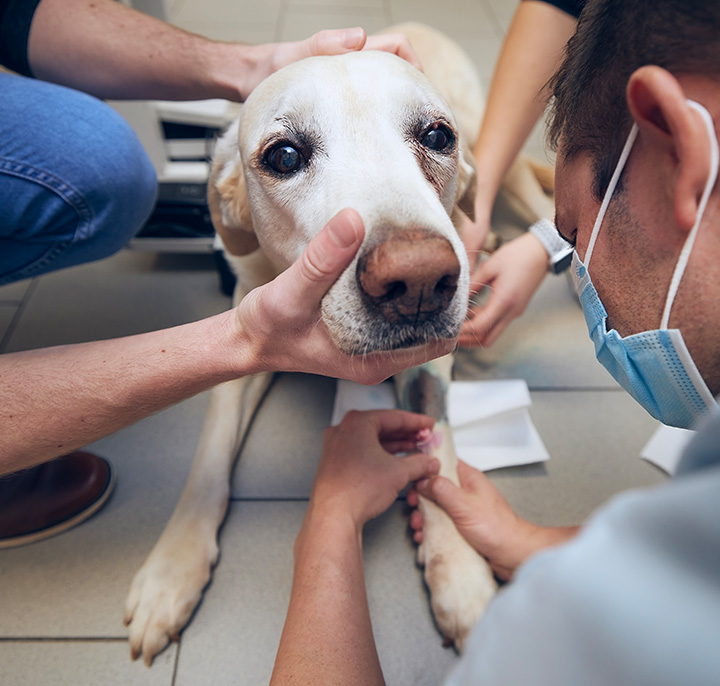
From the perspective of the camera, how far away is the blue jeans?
3.57ft

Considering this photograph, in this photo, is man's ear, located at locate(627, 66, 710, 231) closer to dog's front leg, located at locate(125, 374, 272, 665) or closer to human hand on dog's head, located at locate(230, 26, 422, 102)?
human hand on dog's head, located at locate(230, 26, 422, 102)

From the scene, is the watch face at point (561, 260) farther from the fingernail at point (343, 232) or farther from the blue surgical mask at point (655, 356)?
the fingernail at point (343, 232)

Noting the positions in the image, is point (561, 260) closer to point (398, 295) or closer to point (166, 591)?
point (398, 295)

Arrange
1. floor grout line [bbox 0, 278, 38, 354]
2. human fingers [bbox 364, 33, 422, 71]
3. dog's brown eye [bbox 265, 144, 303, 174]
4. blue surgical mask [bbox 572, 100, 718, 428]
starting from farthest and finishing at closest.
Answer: floor grout line [bbox 0, 278, 38, 354] → human fingers [bbox 364, 33, 422, 71] → dog's brown eye [bbox 265, 144, 303, 174] → blue surgical mask [bbox 572, 100, 718, 428]

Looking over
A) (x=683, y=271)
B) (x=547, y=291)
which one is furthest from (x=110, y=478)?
(x=547, y=291)

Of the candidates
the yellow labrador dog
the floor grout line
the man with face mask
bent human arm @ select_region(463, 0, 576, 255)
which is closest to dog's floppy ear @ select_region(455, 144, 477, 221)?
the yellow labrador dog

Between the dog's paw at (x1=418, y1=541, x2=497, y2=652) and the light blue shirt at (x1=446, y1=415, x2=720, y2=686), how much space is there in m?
0.75

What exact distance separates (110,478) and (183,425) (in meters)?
0.24

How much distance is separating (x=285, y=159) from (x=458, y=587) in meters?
0.93

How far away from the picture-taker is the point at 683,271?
0.59 metres

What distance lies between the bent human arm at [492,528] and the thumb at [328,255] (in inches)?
25.3

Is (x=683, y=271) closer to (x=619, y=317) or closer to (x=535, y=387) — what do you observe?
(x=619, y=317)

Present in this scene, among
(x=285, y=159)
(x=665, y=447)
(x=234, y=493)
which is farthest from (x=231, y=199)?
(x=665, y=447)

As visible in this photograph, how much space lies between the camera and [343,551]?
3.28 ft
